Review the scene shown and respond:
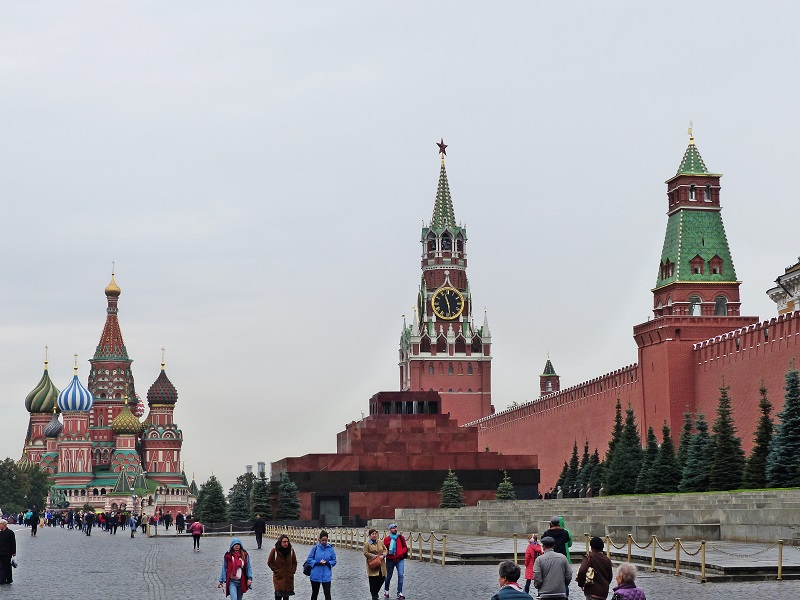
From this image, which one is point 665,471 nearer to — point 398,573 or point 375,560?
point 398,573

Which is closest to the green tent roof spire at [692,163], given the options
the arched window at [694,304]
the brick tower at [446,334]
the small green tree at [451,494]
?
the arched window at [694,304]

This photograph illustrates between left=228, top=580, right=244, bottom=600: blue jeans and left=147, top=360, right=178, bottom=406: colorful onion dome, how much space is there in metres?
105

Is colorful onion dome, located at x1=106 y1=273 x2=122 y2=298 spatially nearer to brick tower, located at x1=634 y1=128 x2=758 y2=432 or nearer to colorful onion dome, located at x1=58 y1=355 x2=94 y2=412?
colorful onion dome, located at x1=58 y1=355 x2=94 y2=412

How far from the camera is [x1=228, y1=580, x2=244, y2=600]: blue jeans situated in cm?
1495

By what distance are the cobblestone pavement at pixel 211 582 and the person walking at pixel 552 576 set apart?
5399 mm

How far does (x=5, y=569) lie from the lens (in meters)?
20.4

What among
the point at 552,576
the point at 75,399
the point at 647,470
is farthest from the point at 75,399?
the point at 552,576

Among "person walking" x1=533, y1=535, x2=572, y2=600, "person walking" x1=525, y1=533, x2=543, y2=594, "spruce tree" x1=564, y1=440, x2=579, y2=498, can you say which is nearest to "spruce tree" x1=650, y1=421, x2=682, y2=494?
"spruce tree" x1=564, y1=440, x2=579, y2=498

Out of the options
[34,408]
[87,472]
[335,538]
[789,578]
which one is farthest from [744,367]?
[34,408]

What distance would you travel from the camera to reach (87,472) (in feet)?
380

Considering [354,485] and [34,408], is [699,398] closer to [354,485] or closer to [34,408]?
[354,485]

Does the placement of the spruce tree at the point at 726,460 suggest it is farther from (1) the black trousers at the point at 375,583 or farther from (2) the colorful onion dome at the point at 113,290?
(2) the colorful onion dome at the point at 113,290

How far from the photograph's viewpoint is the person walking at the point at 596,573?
11.5 metres

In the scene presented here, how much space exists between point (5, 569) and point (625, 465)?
24.9 meters
